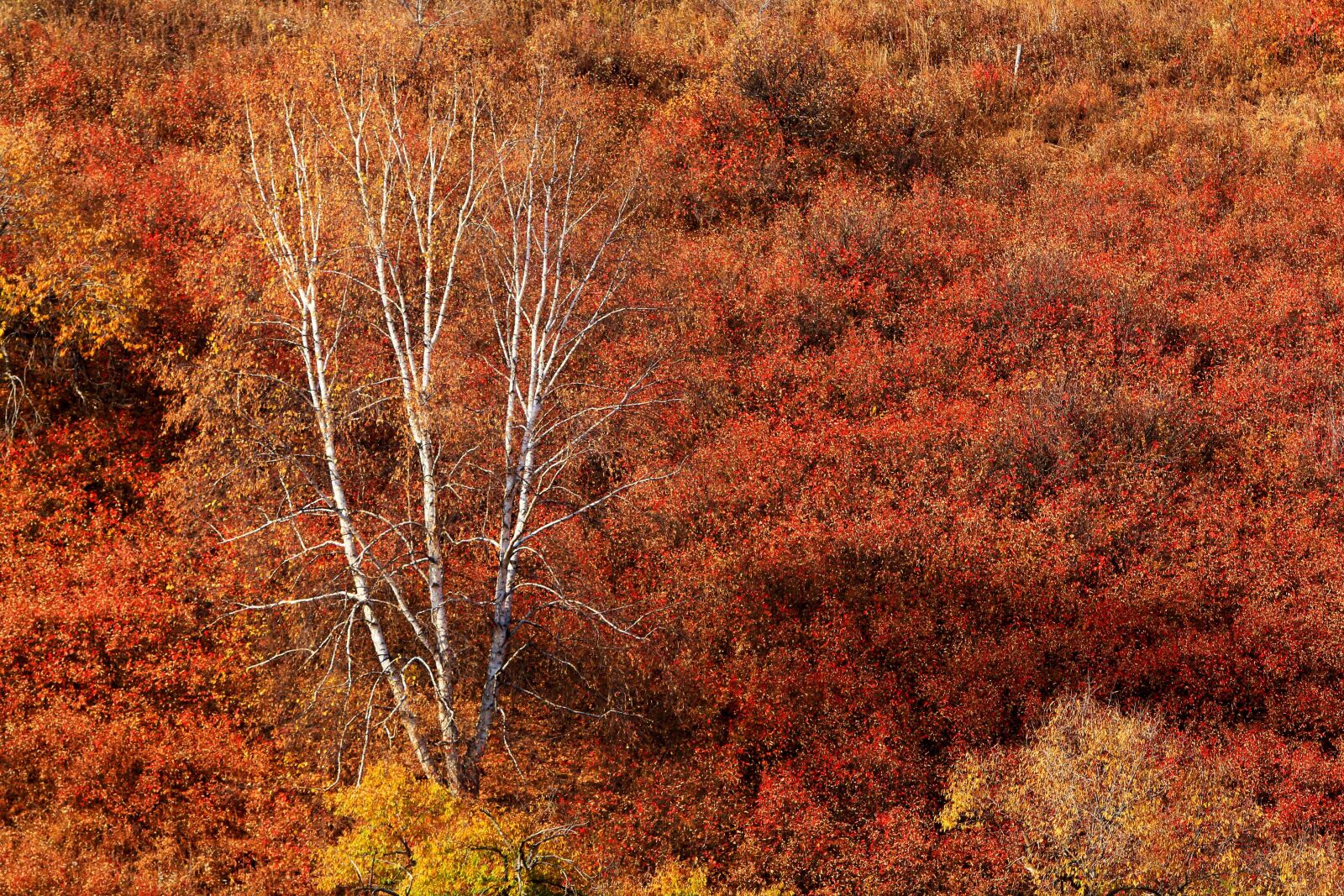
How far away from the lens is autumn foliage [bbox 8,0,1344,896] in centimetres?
1711

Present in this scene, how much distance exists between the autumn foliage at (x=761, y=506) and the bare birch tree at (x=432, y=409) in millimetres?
381

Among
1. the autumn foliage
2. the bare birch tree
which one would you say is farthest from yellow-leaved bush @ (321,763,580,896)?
the bare birch tree

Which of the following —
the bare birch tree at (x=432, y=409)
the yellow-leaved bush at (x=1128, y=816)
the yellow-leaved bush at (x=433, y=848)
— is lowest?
the yellow-leaved bush at (x=1128, y=816)

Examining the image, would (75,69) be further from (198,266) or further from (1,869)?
(1,869)

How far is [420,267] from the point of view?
2762 cm

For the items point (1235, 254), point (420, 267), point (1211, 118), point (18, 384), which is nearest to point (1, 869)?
point (18, 384)

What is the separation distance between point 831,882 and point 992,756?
11.7 feet

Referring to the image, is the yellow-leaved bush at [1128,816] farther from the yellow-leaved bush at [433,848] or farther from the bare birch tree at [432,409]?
the bare birch tree at [432,409]

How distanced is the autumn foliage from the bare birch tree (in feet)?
1.25

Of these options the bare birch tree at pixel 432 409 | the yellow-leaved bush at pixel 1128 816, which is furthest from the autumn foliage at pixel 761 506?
the bare birch tree at pixel 432 409

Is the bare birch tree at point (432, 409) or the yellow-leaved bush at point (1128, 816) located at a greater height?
the bare birch tree at point (432, 409)

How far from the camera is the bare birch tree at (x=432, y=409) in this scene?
54.2 ft

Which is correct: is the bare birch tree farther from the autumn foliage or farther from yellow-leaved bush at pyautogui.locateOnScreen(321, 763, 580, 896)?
yellow-leaved bush at pyautogui.locateOnScreen(321, 763, 580, 896)

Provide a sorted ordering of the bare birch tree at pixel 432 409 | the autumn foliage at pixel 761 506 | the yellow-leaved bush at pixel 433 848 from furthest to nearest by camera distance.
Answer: the autumn foliage at pixel 761 506 < the bare birch tree at pixel 432 409 < the yellow-leaved bush at pixel 433 848
